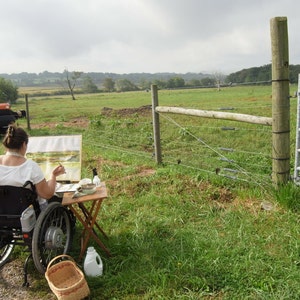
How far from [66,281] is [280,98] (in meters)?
3.05

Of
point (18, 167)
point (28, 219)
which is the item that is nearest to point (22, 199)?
point (28, 219)

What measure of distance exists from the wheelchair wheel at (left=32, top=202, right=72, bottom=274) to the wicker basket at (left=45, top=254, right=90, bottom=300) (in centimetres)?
12

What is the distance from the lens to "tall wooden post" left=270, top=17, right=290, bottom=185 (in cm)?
384

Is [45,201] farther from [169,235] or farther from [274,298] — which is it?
[274,298]

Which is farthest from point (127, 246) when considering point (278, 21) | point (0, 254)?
point (278, 21)

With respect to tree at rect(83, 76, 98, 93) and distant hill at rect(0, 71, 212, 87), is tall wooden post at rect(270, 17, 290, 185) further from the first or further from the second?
tree at rect(83, 76, 98, 93)

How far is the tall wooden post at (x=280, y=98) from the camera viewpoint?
3.84 m

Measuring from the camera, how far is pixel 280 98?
3.96 meters

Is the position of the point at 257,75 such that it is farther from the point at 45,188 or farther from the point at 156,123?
the point at 45,188

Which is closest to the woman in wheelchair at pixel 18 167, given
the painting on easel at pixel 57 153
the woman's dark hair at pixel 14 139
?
the woman's dark hair at pixel 14 139

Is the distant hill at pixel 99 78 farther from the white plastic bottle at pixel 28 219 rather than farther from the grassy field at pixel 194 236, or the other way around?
the white plastic bottle at pixel 28 219

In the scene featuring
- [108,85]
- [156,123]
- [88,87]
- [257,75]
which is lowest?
[156,123]

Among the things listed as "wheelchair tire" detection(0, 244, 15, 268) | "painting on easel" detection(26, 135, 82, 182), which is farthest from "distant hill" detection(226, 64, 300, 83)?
"wheelchair tire" detection(0, 244, 15, 268)

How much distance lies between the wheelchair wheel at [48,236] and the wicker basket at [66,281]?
4.6 inches
